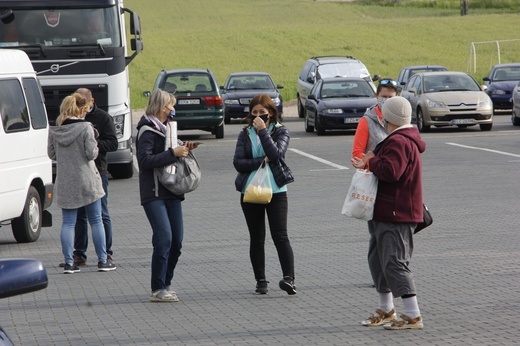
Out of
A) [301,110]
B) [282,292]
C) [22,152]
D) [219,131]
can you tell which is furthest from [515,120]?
[282,292]

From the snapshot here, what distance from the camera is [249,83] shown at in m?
39.3

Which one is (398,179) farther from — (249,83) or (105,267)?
(249,83)

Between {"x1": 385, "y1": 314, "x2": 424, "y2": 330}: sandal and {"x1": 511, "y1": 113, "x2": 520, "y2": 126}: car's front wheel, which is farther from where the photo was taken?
{"x1": 511, "y1": 113, "x2": 520, "y2": 126}: car's front wheel

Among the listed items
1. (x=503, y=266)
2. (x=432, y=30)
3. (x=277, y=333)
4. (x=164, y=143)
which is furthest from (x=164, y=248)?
(x=432, y=30)

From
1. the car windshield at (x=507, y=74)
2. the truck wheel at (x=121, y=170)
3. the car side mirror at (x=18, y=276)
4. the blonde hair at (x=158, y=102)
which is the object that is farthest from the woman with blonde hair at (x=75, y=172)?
the car windshield at (x=507, y=74)

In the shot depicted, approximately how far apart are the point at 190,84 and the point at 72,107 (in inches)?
813

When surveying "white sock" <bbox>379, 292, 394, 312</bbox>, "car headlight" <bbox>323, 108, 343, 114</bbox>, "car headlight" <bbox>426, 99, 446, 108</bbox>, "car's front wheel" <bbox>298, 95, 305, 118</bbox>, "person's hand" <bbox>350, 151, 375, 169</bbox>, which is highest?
"person's hand" <bbox>350, 151, 375, 169</bbox>

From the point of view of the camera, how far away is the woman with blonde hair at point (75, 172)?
11.2 metres

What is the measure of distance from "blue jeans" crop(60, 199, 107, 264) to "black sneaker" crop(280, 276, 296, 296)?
2.38 m

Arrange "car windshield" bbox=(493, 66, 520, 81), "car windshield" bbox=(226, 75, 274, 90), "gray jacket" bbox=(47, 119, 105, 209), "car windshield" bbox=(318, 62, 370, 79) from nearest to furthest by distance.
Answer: "gray jacket" bbox=(47, 119, 105, 209)
"car windshield" bbox=(226, 75, 274, 90)
"car windshield" bbox=(318, 62, 370, 79)
"car windshield" bbox=(493, 66, 520, 81)

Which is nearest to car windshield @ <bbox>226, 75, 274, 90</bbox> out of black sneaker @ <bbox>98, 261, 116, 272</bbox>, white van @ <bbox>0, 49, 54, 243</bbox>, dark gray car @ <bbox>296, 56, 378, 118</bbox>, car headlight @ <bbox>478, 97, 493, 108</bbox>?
dark gray car @ <bbox>296, 56, 378, 118</bbox>

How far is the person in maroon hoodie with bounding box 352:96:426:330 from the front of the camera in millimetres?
7996

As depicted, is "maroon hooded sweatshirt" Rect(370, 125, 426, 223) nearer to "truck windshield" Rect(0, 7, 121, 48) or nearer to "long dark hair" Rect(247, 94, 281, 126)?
"long dark hair" Rect(247, 94, 281, 126)

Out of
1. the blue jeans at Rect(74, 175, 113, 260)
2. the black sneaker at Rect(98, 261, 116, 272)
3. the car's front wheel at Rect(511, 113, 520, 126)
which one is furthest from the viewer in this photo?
the car's front wheel at Rect(511, 113, 520, 126)
